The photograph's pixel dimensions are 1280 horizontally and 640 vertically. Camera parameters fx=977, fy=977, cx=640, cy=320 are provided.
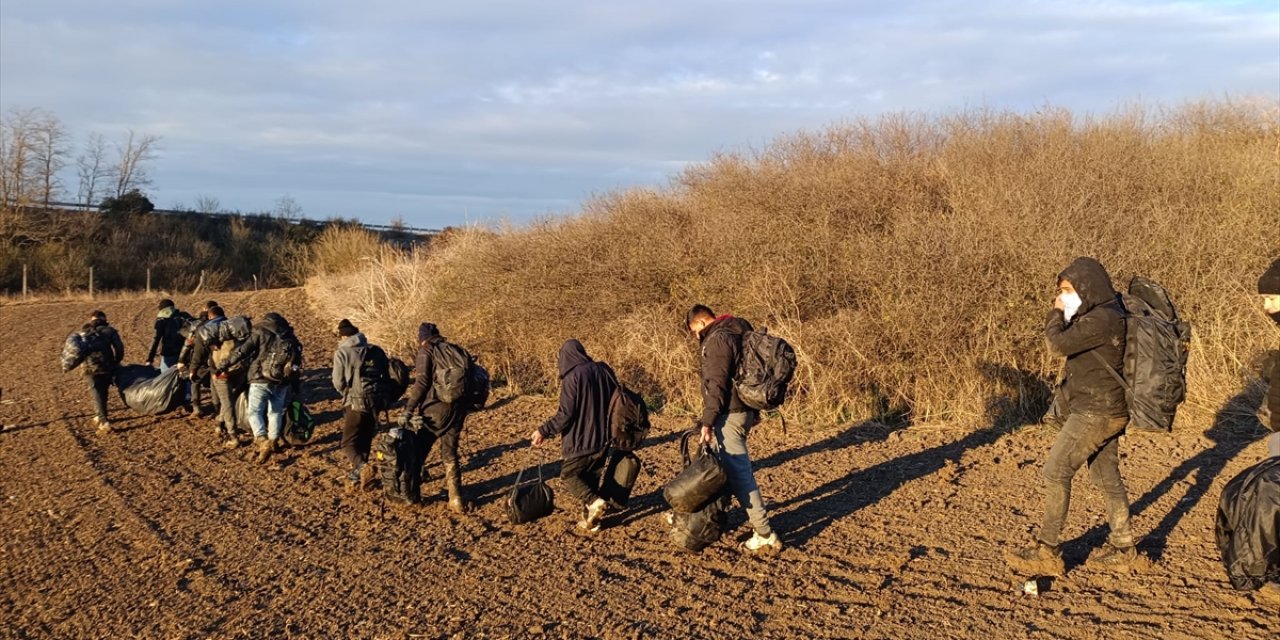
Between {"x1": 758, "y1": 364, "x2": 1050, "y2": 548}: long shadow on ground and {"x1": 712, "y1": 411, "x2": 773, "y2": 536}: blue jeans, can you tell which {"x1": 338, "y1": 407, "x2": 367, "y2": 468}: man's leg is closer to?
{"x1": 758, "y1": 364, "x2": 1050, "y2": 548}: long shadow on ground

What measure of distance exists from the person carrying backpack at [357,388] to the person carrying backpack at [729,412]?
370 cm

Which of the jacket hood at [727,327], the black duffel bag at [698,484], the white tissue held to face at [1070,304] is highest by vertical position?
the white tissue held to face at [1070,304]

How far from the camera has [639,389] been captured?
13336 millimetres

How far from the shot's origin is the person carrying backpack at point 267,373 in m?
10.1

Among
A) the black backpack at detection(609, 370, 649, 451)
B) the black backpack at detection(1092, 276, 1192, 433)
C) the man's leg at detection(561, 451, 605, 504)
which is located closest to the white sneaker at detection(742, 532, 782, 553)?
the black backpack at detection(609, 370, 649, 451)

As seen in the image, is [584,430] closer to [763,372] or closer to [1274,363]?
[763,372]

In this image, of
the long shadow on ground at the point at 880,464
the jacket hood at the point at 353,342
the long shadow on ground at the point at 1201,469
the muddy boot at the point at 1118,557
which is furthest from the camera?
the jacket hood at the point at 353,342

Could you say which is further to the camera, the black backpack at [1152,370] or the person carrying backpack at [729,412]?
the person carrying backpack at [729,412]

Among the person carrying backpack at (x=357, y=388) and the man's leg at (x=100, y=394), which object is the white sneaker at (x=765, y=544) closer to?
the person carrying backpack at (x=357, y=388)

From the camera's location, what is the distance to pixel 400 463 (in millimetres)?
8047

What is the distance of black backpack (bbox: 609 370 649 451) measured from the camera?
23.6 ft

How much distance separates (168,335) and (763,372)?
31.4ft

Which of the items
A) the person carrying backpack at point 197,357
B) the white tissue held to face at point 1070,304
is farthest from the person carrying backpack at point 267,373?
→ the white tissue held to face at point 1070,304

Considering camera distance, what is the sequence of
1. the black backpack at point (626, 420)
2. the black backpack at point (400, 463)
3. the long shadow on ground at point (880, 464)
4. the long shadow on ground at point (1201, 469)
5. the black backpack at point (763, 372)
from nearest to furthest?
the black backpack at point (763, 372) < the long shadow on ground at point (1201, 469) < the black backpack at point (626, 420) < the long shadow on ground at point (880, 464) < the black backpack at point (400, 463)
